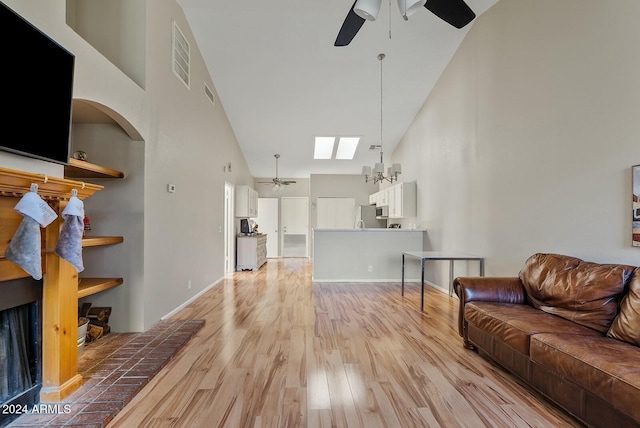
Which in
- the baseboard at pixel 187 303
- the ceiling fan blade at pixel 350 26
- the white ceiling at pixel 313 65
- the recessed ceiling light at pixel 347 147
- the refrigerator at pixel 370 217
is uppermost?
the white ceiling at pixel 313 65

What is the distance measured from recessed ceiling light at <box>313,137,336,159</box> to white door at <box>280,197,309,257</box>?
214 centimetres

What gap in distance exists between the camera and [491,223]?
156 inches

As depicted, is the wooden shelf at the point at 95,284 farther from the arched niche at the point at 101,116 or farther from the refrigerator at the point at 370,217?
the refrigerator at the point at 370,217

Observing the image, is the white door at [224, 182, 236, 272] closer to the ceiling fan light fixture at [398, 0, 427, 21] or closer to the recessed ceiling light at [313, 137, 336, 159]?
the recessed ceiling light at [313, 137, 336, 159]

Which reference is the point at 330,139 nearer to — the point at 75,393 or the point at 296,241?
the point at 296,241

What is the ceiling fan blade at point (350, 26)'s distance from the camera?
2.74 meters

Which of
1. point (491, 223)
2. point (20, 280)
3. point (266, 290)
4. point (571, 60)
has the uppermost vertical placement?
point (571, 60)

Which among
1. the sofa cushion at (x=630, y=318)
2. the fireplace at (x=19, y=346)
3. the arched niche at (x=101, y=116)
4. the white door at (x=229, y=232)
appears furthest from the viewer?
the white door at (x=229, y=232)

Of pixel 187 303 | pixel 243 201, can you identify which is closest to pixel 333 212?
pixel 243 201

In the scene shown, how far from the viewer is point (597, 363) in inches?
65.6

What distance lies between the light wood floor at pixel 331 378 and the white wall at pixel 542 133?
51.8 inches

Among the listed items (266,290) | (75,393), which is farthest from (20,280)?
(266,290)

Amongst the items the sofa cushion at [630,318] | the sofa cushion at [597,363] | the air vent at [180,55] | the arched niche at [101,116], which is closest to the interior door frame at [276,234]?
the air vent at [180,55]

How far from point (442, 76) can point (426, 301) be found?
3.65 m
